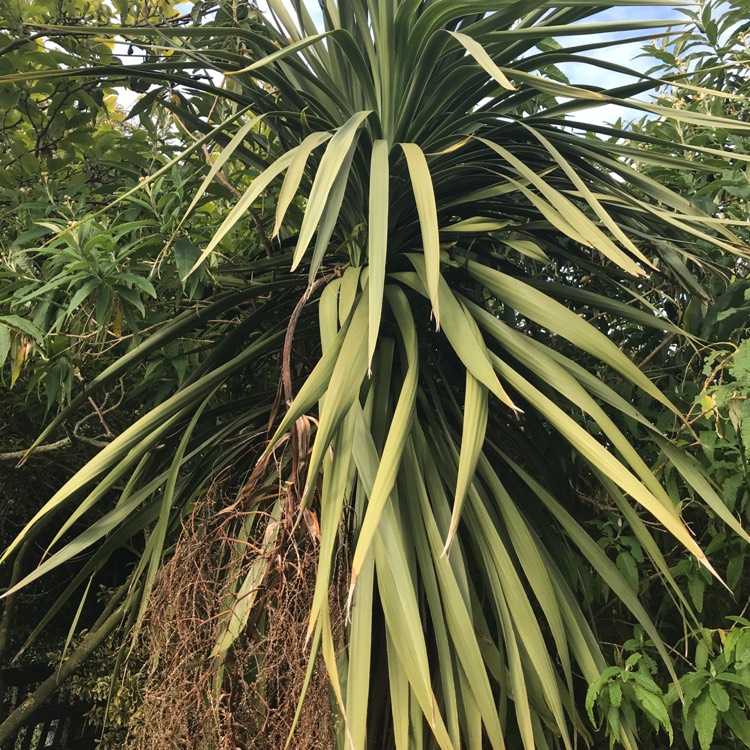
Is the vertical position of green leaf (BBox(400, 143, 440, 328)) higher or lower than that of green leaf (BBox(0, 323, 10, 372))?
higher

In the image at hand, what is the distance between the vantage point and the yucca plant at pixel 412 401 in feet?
2.74

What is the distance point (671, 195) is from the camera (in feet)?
4.15

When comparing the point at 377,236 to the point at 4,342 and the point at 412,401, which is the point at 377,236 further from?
the point at 4,342

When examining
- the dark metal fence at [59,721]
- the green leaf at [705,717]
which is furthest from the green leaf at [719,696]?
the dark metal fence at [59,721]

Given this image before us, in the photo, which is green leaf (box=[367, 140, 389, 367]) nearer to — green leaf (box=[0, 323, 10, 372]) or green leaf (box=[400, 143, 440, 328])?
green leaf (box=[400, 143, 440, 328])

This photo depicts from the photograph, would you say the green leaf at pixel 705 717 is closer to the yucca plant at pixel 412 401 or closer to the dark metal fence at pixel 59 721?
the yucca plant at pixel 412 401

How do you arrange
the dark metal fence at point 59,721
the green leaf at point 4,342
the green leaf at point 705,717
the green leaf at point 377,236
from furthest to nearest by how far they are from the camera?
the dark metal fence at point 59,721, the green leaf at point 4,342, the green leaf at point 705,717, the green leaf at point 377,236

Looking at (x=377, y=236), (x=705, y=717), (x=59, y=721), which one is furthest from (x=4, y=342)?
(x=59, y=721)

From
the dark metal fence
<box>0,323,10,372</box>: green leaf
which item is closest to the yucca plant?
<box>0,323,10,372</box>: green leaf

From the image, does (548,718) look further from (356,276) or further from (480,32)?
(480,32)

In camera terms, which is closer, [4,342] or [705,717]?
[705,717]

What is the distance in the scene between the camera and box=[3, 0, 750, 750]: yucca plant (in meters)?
0.83

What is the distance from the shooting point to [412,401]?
2.89ft

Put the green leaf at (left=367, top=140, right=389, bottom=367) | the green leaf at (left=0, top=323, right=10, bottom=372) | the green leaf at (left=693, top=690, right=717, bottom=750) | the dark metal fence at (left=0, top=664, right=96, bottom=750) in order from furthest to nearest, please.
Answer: the dark metal fence at (left=0, top=664, right=96, bottom=750), the green leaf at (left=0, top=323, right=10, bottom=372), the green leaf at (left=693, top=690, right=717, bottom=750), the green leaf at (left=367, top=140, right=389, bottom=367)
